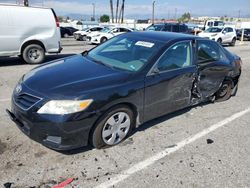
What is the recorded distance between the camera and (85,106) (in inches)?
117

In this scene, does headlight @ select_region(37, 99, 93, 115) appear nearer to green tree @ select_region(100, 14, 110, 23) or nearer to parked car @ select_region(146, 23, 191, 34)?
parked car @ select_region(146, 23, 191, 34)

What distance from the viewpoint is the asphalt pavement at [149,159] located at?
2848mm

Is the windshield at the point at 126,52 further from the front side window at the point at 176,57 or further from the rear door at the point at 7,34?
the rear door at the point at 7,34

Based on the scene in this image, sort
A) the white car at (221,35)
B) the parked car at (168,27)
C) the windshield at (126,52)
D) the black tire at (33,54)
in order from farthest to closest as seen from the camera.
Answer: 1. the white car at (221,35)
2. the parked car at (168,27)
3. the black tire at (33,54)
4. the windshield at (126,52)

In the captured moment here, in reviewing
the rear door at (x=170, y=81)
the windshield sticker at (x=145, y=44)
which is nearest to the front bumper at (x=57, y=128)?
the rear door at (x=170, y=81)

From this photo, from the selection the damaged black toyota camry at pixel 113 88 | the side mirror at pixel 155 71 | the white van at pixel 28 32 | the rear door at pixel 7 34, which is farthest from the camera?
the white van at pixel 28 32

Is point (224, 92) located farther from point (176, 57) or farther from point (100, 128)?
point (100, 128)

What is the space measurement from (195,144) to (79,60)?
2296mm

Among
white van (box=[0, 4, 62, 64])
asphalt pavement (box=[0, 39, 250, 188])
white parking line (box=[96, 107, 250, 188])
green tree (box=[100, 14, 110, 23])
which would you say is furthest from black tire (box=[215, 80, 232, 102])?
green tree (box=[100, 14, 110, 23])

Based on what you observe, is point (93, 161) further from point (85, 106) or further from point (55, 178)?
point (85, 106)

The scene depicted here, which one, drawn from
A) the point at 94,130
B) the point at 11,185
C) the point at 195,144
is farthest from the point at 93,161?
the point at 195,144

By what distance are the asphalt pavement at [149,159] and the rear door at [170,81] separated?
1.32 feet

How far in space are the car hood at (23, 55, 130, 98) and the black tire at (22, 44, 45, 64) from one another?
533 cm

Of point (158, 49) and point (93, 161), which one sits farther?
point (158, 49)
